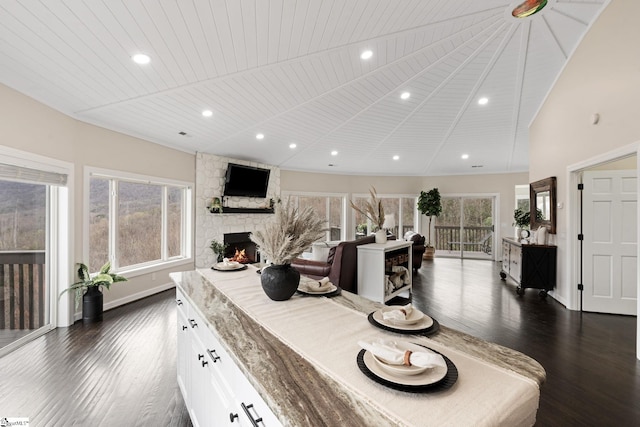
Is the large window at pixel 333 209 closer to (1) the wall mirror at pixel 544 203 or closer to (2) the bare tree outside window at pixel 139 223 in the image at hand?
(2) the bare tree outside window at pixel 139 223

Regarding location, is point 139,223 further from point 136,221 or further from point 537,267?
point 537,267

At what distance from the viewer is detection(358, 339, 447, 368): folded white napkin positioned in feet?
2.86

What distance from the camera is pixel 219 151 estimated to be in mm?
6238

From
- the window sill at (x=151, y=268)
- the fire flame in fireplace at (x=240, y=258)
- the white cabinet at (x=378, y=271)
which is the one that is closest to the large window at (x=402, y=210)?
the fire flame in fireplace at (x=240, y=258)

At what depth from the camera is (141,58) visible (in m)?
2.75

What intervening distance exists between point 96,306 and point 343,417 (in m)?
4.38

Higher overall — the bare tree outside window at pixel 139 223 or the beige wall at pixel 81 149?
the beige wall at pixel 81 149

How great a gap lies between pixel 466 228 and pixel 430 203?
155 cm

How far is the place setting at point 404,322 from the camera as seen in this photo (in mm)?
1238

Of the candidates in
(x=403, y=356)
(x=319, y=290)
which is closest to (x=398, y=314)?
(x=403, y=356)

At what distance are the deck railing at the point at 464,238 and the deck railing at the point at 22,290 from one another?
9.51 m

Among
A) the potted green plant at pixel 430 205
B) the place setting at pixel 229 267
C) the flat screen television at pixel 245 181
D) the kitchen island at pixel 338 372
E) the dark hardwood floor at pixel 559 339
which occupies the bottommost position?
the dark hardwood floor at pixel 559 339

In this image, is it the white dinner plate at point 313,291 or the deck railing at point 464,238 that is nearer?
the white dinner plate at point 313,291

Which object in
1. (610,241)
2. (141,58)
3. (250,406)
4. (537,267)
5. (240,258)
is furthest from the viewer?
(537,267)
